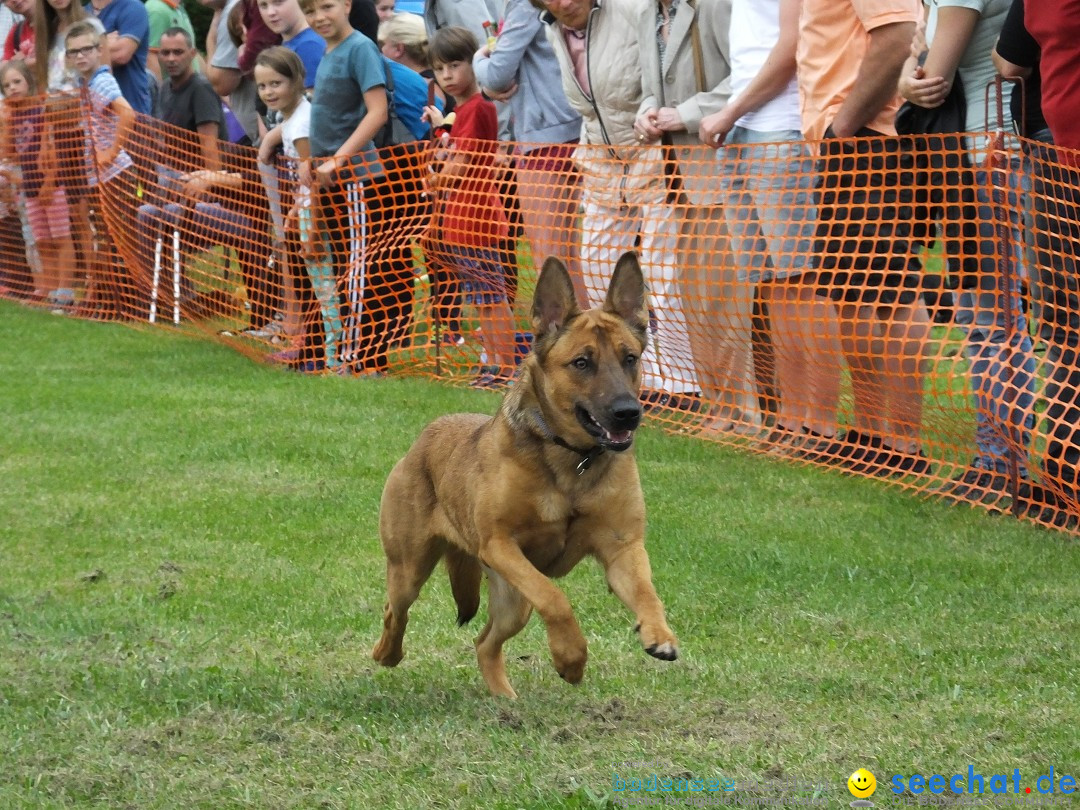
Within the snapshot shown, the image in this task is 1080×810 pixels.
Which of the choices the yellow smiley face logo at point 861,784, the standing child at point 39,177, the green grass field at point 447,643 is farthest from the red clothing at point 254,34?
the yellow smiley face logo at point 861,784

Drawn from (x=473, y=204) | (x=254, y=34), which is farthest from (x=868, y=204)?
(x=254, y=34)

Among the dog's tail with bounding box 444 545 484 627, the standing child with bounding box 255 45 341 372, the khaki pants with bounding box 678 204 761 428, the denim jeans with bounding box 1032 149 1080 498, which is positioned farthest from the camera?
the standing child with bounding box 255 45 341 372

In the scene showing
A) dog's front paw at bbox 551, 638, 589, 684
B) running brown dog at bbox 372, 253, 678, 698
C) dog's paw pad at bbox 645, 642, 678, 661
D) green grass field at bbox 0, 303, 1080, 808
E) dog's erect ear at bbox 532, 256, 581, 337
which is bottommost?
green grass field at bbox 0, 303, 1080, 808

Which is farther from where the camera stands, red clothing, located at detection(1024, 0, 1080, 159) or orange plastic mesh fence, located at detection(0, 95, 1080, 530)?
orange plastic mesh fence, located at detection(0, 95, 1080, 530)

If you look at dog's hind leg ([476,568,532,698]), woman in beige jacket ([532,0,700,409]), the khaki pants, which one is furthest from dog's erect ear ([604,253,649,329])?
woman in beige jacket ([532,0,700,409])

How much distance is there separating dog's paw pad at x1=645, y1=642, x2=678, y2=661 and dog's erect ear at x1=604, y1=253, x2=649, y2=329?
139cm

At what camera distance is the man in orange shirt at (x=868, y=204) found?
24.8 feet

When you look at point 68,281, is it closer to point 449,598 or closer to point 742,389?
point 742,389

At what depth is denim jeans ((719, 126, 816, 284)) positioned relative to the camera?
318 inches

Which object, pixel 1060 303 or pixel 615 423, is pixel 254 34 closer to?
pixel 1060 303

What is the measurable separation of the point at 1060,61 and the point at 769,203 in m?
1.96

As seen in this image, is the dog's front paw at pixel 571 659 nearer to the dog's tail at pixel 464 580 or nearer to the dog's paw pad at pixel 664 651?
the dog's paw pad at pixel 664 651

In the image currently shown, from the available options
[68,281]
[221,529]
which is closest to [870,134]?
[221,529]

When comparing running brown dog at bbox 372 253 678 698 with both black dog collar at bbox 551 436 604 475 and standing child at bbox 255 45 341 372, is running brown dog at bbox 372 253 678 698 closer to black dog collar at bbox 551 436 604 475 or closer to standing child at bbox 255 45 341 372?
black dog collar at bbox 551 436 604 475
